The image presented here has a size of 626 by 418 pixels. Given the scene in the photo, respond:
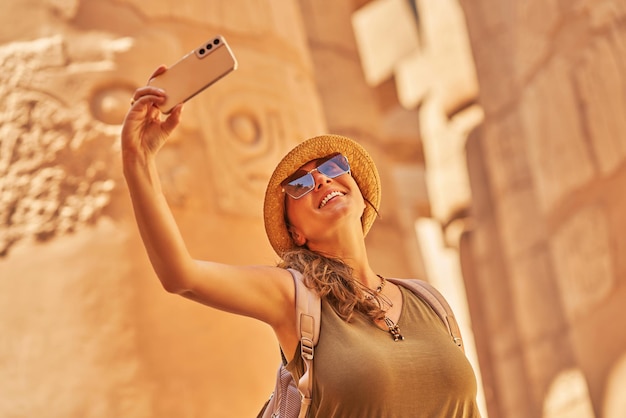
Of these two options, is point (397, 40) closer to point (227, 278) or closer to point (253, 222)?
point (253, 222)

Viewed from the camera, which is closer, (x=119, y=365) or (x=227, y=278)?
(x=227, y=278)

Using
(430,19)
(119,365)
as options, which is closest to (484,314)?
(430,19)

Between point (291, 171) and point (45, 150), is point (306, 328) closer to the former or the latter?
point (291, 171)

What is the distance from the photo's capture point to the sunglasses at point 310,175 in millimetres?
2330

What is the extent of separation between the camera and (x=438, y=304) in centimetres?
229

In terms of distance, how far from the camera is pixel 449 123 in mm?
10984

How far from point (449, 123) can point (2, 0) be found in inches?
278

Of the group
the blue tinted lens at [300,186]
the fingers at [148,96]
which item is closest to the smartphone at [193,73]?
the fingers at [148,96]

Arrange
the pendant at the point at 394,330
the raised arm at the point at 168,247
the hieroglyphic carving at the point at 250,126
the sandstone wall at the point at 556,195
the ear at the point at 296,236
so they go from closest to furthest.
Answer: the raised arm at the point at 168,247 → the pendant at the point at 394,330 → the ear at the point at 296,236 → the hieroglyphic carving at the point at 250,126 → the sandstone wall at the point at 556,195

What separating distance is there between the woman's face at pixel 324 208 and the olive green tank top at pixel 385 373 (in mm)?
241

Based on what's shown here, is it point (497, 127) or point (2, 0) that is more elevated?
point (497, 127)

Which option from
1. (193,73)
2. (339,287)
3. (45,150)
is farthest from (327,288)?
(45,150)

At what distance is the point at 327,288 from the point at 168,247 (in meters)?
0.40

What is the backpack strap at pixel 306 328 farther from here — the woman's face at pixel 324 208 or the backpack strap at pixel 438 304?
the backpack strap at pixel 438 304
